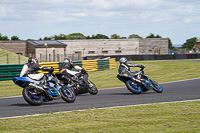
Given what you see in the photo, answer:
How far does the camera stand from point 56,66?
91.5 ft

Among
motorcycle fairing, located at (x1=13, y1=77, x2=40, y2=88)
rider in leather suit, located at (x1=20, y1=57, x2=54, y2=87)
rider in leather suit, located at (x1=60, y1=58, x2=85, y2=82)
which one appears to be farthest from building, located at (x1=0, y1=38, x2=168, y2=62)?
motorcycle fairing, located at (x1=13, y1=77, x2=40, y2=88)

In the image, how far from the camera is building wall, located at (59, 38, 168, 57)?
255ft

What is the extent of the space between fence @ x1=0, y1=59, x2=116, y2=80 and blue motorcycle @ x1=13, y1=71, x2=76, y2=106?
14501 mm

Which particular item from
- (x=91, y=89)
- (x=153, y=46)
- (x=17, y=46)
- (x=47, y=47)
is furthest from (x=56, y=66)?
(x=153, y=46)

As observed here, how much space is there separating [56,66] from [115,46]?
5405 centimetres

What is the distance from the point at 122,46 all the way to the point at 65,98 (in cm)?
7048

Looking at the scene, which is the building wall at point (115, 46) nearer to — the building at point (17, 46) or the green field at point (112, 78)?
the building at point (17, 46)

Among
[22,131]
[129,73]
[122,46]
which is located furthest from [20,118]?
[122,46]

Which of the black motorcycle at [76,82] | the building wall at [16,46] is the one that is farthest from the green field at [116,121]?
the building wall at [16,46]

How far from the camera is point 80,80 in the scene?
13789 mm

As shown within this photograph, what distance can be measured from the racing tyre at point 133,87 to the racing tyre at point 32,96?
160 inches

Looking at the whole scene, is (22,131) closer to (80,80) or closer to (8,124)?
(8,124)

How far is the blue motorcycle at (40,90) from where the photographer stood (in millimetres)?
10805

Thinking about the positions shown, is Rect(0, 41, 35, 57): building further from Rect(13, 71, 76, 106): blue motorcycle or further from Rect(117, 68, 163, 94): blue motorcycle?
Rect(13, 71, 76, 106): blue motorcycle
